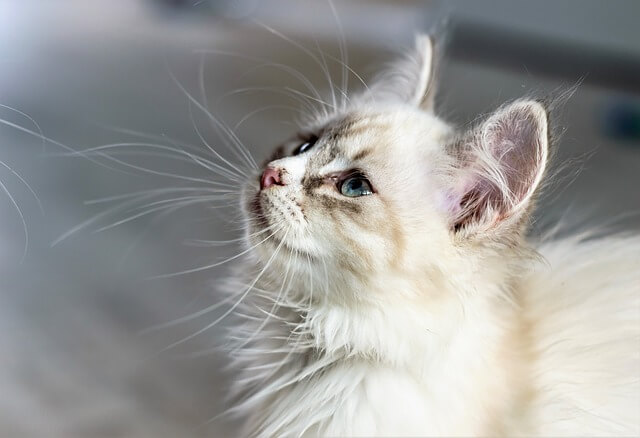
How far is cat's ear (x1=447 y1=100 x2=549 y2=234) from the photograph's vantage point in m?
0.74

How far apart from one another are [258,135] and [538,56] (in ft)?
2.80

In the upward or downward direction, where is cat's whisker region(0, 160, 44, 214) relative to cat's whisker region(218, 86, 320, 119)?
downward

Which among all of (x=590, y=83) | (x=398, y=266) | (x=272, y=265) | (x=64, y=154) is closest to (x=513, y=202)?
(x=398, y=266)

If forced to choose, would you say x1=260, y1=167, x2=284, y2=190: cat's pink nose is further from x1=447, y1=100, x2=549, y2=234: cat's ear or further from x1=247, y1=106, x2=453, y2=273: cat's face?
x1=447, y1=100, x2=549, y2=234: cat's ear

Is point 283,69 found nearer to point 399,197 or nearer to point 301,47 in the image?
point 301,47

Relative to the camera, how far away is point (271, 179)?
2.70ft

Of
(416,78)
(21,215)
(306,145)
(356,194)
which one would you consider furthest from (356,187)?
(21,215)

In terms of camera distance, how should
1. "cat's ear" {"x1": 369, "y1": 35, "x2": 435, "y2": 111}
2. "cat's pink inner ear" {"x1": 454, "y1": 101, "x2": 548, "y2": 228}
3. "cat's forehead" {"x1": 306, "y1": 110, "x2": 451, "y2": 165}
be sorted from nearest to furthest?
"cat's pink inner ear" {"x1": 454, "y1": 101, "x2": 548, "y2": 228}, "cat's forehead" {"x1": 306, "y1": 110, "x2": 451, "y2": 165}, "cat's ear" {"x1": 369, "y1": 35, "x2": 435, "y2": 111}

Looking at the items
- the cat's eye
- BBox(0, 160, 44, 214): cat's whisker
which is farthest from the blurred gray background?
the cat's eye

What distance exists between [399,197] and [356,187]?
0.16 ft

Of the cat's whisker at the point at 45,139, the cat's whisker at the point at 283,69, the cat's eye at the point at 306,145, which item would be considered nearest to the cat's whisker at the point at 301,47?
the cat's whisker at the point at 283,69

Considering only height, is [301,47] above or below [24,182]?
above

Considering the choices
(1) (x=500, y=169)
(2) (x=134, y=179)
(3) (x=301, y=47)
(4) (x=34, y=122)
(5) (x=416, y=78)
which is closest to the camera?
(1) (x=500, y=169)

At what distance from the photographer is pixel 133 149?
120 cm
